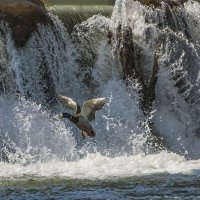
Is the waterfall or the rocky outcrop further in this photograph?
the rocky outcrop

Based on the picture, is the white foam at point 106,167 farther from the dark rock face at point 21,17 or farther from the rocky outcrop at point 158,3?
the rocky outcrop at point 158,3

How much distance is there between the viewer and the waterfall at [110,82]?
15.6 meters

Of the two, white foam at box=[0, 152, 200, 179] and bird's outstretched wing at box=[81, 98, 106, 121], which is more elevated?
bird's outstretched wing at box=[81, 98, 106, 121]

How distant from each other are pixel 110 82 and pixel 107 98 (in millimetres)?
448

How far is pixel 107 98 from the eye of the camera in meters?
16.8

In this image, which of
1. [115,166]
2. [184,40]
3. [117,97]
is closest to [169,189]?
[115,166]

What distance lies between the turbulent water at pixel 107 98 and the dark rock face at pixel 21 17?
0.14 m

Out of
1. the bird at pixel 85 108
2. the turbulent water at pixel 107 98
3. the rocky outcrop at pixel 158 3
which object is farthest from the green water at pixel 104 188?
the rocky outcrop at pixel 158 3

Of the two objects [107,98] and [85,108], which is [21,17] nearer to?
[107,98]

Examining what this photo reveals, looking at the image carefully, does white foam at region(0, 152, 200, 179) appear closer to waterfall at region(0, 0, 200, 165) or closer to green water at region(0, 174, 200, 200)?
green water at region(0, 174, 200, 200)

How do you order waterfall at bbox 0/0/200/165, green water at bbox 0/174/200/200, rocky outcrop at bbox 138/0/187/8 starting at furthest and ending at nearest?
rocky outcrop at bbox 138/0/187/8, waterfall at bbox 0/0/200/165, green water at bbox 0/174/200/200

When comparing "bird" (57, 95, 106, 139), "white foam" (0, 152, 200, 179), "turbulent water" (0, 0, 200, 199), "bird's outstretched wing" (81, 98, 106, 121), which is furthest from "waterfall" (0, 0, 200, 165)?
"bird's outstretched wing" (81, 98, 106, 121)

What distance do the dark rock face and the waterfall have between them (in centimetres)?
14

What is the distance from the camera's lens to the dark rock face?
1613 cm
